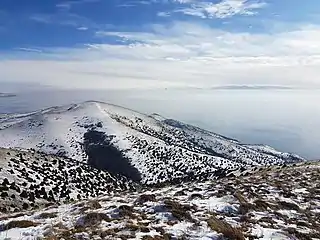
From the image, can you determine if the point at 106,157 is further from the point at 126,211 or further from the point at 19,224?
the point at 19,224

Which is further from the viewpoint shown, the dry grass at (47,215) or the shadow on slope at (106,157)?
the shadow on slope at (106,157)

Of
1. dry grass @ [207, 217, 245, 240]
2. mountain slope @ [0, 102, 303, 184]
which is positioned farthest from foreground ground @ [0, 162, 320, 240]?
mountain slope @ [0, 102, 303, 184]

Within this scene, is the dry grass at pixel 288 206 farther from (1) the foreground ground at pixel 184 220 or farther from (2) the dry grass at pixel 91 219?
(2) the dry grass at pixel 91 219

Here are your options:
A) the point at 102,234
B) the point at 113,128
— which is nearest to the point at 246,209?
the point at 102,234

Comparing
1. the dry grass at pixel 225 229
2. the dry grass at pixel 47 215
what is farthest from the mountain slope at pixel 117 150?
the dry grass at pixel 225 229

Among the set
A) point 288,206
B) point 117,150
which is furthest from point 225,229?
point 117,150

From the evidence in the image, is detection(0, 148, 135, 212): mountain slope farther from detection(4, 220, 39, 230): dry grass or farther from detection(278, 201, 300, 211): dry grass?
detection(278, 201, 300, 211): dry grass
